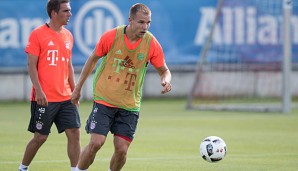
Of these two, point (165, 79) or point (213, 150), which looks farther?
point (213, 150)

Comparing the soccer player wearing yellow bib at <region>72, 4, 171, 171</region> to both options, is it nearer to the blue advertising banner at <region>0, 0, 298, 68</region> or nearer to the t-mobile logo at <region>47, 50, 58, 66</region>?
the t-mobile logo at <region>47, 50, 58, 66</region>

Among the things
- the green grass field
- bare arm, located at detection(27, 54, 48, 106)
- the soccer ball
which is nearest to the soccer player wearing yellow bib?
bare arm, located at detection(27, 54, 48, 106)

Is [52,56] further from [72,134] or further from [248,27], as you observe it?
[248,27]

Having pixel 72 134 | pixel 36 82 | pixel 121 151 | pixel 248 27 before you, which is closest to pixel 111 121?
pixel 121 151

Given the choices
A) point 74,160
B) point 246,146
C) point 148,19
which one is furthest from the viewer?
point 246,146

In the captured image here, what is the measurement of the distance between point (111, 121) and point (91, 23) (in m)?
16.2

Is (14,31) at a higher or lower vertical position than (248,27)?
lower

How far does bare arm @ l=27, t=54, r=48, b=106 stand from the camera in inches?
430

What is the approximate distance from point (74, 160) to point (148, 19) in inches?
89.8

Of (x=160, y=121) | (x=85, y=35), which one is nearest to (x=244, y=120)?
(x=160, y=121)

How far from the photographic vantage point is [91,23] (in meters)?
26.4

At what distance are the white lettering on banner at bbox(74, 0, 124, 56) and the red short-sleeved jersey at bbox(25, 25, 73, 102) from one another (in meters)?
15.0

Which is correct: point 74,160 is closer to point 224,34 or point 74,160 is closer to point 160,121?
point 160,121

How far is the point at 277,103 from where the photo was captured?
25.6 m
